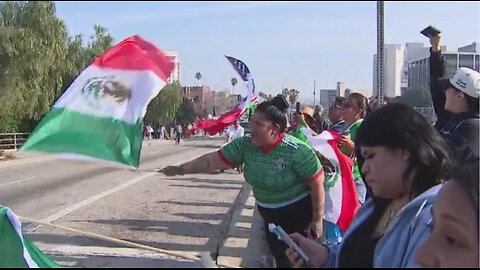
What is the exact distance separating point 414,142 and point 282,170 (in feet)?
7.49

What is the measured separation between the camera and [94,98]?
277 centimetres

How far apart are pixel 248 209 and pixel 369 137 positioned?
902 cm

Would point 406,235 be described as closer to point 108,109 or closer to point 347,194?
point 108,109

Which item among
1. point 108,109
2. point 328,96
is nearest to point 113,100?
point 108,109

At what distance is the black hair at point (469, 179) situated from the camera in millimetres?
1759

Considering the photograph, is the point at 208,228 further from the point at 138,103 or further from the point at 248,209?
the point at 138,103

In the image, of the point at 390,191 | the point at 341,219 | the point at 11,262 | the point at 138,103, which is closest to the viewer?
the point at 390,191

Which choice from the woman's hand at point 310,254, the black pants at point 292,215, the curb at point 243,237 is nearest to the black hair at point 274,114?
the black pants at point 292,215

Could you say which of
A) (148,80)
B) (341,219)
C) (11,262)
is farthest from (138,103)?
(341,219)

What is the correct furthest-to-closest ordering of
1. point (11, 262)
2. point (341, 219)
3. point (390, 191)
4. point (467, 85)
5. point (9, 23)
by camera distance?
point (9, 23) < point (341, 219) < point (467, 85) < point (11, 262) < point (390, 191)

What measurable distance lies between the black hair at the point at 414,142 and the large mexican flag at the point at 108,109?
91 centimetres

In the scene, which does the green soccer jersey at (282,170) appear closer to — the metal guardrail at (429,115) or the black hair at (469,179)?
the metal guardrail at (429,115)

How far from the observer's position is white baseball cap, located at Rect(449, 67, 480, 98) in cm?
450

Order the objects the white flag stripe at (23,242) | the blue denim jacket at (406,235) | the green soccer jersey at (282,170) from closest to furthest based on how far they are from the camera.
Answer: the blue denim jacket at (406,235) → the white flag stripe at (23,242) → the green soccer jersey at (282,170)
